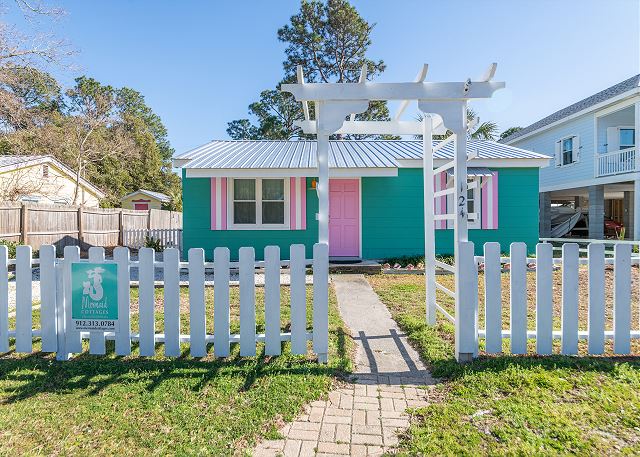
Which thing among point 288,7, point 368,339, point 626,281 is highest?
point 288,7

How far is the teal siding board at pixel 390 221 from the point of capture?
9680 millimetres

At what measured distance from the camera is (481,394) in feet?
8.56

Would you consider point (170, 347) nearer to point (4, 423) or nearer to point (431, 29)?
point (4, 423)

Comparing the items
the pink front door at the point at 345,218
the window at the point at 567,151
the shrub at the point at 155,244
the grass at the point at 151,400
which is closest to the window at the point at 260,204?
the pink front door at the point at 345,218

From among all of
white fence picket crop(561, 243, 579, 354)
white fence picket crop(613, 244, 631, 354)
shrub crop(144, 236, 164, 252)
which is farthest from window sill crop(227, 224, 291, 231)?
white fence picket crop(613, 244, 631, 354)

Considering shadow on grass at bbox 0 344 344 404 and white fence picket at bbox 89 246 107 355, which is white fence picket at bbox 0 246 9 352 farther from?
white fence picket at bbox 89 246 107 355

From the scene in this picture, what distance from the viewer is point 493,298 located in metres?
3.21

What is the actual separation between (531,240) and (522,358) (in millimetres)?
8218

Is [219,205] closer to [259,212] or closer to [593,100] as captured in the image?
[259,212]

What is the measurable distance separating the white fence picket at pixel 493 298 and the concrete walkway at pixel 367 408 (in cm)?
71

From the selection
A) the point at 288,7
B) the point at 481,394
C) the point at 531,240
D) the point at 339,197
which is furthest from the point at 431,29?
the point at 288,7

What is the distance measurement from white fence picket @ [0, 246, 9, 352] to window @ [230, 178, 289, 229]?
6.40m

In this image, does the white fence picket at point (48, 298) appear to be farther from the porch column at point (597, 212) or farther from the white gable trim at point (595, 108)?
the porch column at point (597, 212)

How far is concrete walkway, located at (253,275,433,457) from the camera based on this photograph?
2.07 m
